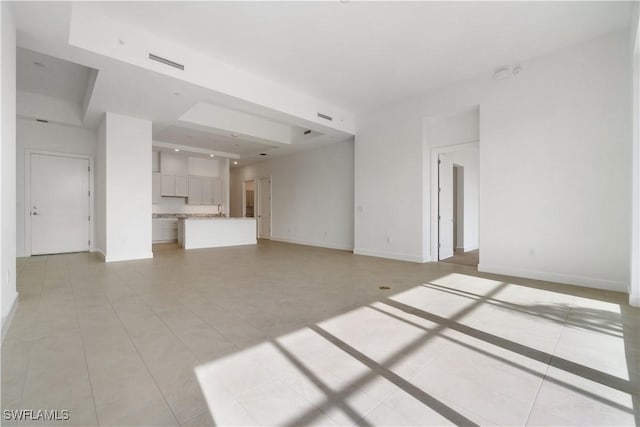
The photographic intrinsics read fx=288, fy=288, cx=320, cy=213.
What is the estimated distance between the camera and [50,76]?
5.45 meters

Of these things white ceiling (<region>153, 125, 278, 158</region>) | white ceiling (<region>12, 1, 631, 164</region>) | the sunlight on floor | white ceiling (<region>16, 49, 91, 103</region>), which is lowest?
the sunlight on floor

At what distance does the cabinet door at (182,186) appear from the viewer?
32.9 feet

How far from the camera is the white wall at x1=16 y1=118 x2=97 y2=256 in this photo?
6.36 m

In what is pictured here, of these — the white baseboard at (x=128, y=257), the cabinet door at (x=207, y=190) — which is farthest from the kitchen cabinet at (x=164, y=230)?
the white baseboard at (x=128, y=257)

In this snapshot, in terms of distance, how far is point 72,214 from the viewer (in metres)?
7.00

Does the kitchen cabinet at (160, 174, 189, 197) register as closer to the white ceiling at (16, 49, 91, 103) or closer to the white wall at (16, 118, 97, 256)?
the white wall at (16, 118, 97, 256)

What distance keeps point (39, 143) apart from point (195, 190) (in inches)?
171

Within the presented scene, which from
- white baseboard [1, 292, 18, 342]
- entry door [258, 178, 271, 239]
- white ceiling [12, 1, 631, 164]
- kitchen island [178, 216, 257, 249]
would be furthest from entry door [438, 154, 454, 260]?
white baseboard [1, 292, 18, 342]

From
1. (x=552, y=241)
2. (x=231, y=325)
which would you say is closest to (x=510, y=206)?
(x=552, y=241)

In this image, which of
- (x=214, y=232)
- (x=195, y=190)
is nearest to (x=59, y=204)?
(x=214, y=232)

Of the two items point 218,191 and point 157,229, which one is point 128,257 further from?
point 218,191

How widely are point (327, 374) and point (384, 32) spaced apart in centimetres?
419

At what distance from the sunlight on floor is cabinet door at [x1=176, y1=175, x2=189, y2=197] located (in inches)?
354

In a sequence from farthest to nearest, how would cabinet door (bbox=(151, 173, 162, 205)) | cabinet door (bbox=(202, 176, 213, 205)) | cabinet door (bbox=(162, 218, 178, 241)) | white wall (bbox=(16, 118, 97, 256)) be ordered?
cabinet door (bbox=(202, 176, 213, 205))
cabinet door (bbox=(162, 218, 178, 241))
cabinet door (bbox=(151, 173, 162, 205))
white wall (bbox=(16, 118, 97, 256))
